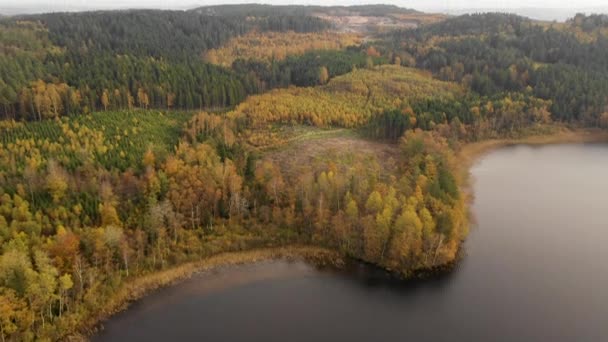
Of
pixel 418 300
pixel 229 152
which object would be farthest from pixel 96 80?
pixel 418 300

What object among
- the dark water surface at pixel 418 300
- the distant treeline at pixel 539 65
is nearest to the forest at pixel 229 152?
the distant treeline at pixel 539 65

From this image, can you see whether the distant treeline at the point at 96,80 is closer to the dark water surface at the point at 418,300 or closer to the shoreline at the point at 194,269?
the shoreline at the point at 194,269

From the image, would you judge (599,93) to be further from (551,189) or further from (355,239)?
(355,239)

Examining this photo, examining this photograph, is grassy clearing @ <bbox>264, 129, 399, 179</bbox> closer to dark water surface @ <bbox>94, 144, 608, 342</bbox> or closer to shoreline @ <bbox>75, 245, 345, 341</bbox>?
shoreline @ <bbox>75, 245, 345, 341</bbox>

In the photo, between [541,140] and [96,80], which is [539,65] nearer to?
[541,140]

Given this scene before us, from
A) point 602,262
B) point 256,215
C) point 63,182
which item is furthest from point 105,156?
point 602,262

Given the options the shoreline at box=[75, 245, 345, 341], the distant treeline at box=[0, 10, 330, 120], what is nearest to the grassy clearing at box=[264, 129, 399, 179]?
the shoreline at box=[75, 245, 345, 341]
